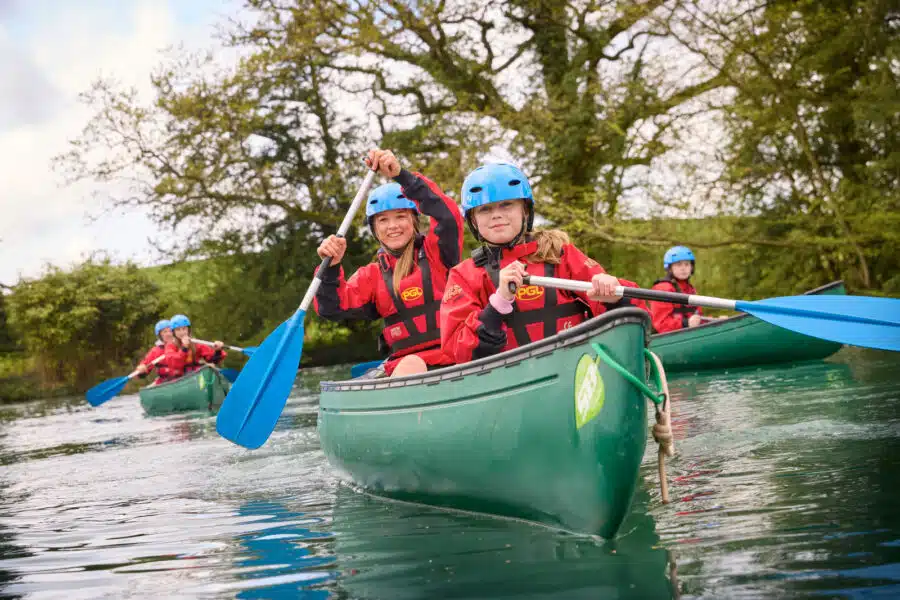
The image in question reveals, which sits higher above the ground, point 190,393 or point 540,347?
point 540,347

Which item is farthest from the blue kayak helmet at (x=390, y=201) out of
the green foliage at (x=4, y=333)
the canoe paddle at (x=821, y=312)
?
the green foliage at (x=4, y=333)

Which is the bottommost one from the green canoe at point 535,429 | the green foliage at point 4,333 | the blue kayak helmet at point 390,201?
the green canoe at point 535,429

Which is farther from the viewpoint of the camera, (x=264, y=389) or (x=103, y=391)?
(x=103, y=391)

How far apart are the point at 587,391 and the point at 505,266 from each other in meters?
0.97

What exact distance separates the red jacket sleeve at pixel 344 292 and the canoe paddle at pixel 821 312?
1.70 m

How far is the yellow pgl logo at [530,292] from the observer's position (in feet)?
13.5

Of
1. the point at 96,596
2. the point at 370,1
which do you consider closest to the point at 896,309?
the point at 96,596

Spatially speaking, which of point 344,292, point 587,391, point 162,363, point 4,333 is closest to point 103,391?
point 162,363

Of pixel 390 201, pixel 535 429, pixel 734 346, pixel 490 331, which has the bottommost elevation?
pixel 734 346

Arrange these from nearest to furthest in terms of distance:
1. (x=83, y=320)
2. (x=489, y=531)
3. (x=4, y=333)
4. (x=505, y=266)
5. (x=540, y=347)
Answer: (x=540, y=347), (x=489, y=531), (x=505, y=266), (x=83, y=320), (x=4, y=333)

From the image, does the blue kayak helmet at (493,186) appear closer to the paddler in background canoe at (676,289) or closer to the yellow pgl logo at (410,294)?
the yellow pgl logo at (410,294)

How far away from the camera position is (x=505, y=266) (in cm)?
407

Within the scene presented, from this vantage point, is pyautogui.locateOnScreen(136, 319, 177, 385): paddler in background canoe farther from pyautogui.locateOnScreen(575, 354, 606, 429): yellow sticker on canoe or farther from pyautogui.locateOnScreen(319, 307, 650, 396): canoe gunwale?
pyautogui.locateOnScreen(575, 354, 606, 429): yellow sticker on canoe

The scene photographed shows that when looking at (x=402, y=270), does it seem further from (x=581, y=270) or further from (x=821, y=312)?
(x=821, y=312)
